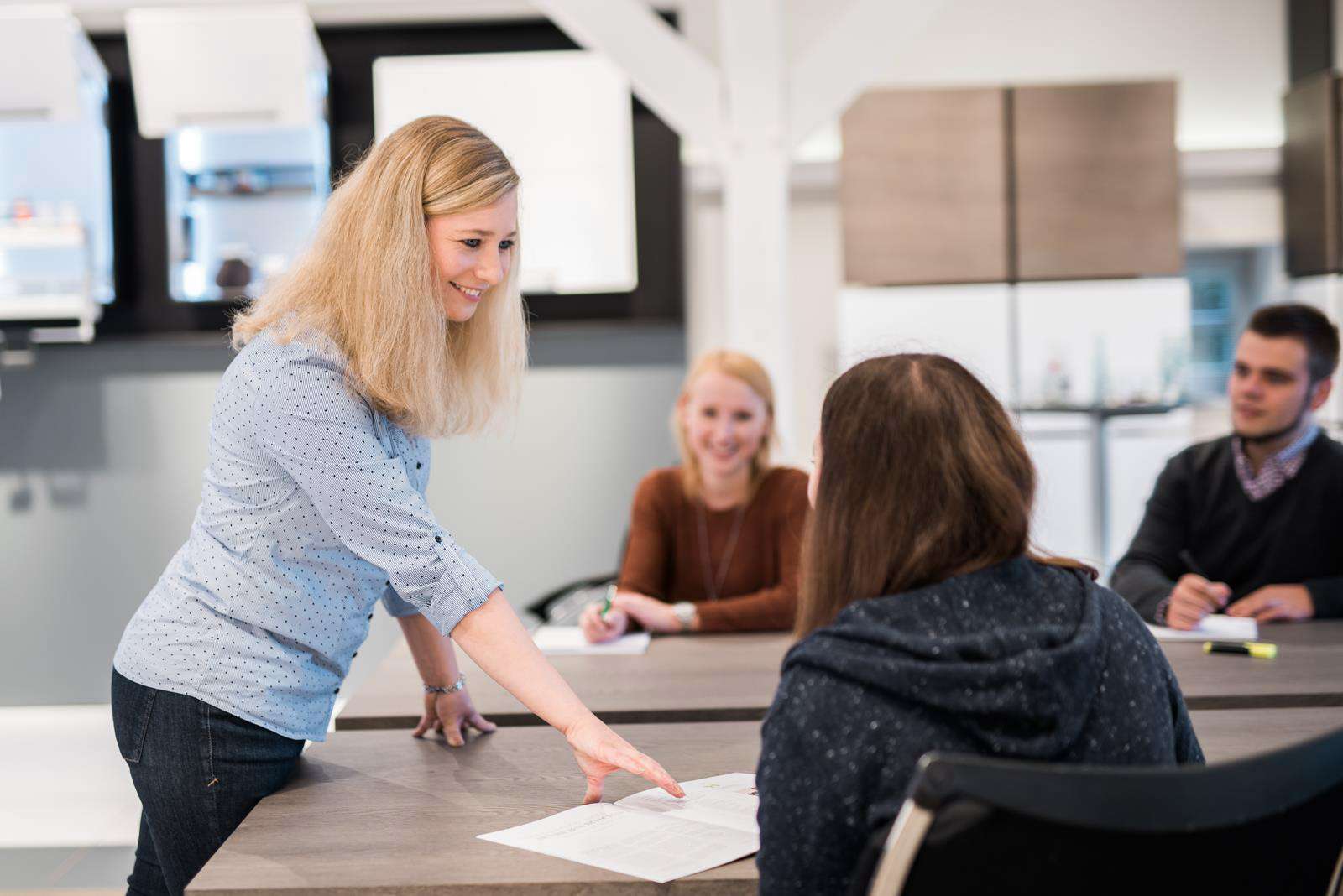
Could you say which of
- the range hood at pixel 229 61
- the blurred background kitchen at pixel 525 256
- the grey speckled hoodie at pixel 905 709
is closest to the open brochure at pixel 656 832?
the grey speckled hoodie at pixel 905 709

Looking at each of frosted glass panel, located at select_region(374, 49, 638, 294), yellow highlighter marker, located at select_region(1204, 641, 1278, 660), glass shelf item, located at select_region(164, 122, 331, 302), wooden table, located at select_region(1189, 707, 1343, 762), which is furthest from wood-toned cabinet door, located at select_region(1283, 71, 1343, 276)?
glass shelf item, located at select_region(164, 122, 331, 302)

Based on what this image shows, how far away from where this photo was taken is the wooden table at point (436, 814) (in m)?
1.26

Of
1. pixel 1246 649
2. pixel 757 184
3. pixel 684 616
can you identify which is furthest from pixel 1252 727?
pixel 757 184

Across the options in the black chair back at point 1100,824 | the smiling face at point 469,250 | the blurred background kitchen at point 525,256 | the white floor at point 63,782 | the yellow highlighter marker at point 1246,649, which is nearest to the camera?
the black chair back at point 1100,824

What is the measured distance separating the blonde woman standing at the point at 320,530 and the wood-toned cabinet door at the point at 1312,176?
14.1 feet

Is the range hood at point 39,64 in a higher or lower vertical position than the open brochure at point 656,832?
higher

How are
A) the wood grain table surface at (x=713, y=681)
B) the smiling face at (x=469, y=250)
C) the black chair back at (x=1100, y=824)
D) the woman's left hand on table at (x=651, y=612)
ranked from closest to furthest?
the black chair back at (x=1100, y=824) → the smiling face at (x=469, y=250) → the wood grain table surface at (x=713, y=681) → the woman's left hand on table at (x=651, y=612)

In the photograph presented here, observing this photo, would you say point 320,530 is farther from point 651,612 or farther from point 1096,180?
point 1096,180

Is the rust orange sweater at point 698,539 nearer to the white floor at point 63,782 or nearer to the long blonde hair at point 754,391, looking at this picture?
the long blonde hair at point 754,391

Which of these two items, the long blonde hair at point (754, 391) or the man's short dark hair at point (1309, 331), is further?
the long blonde hair at point (754, 391)

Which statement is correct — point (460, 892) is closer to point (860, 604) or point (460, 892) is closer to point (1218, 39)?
point (860, 604)

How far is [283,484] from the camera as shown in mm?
1515

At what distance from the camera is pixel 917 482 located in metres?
1.11

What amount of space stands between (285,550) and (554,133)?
10.9ft
